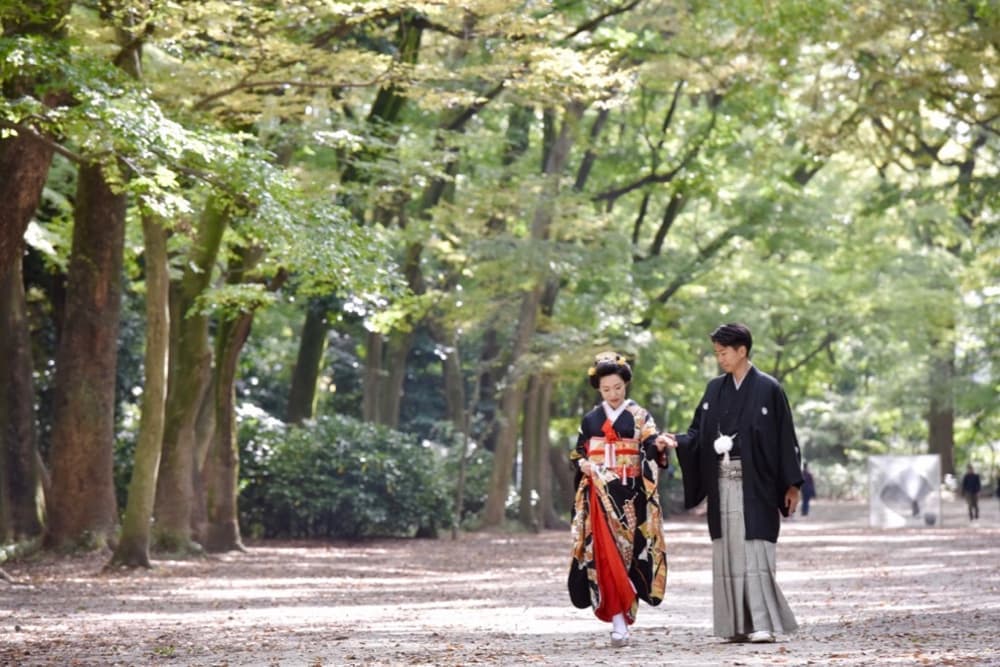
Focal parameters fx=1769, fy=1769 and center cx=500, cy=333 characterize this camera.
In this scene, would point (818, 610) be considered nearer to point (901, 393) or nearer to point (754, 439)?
point (754, 439)

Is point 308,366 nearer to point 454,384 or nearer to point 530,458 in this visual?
point 530,458

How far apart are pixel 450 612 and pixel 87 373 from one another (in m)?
8.03

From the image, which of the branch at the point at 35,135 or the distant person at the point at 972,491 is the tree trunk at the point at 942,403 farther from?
the branch at the point at 35,135

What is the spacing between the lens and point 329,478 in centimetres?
3125

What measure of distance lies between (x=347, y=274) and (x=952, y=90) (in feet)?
29.3

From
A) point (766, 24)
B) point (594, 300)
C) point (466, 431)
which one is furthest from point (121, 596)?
point (594, 300)

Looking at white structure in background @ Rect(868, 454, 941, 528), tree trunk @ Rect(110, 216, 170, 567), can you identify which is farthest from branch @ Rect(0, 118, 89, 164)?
white structure in background @ Rect(868, 454, 941, 528)

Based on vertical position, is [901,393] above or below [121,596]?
above

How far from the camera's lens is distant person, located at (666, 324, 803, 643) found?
10617mm

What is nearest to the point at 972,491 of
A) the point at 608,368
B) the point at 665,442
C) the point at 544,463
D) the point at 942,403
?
the point at 942,403

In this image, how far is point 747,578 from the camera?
10.6 meters

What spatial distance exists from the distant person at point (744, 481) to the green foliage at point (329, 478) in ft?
67.9

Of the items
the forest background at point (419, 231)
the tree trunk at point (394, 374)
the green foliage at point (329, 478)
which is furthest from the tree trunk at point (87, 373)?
the tree trunk at point (394, 374)

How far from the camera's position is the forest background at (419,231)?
1734cm
